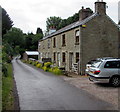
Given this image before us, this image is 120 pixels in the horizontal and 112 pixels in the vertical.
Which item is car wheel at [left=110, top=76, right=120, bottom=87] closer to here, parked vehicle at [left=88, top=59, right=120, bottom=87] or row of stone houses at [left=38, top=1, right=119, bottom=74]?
parked vehicle at [left=88, top=59, right=120, bottom=87]

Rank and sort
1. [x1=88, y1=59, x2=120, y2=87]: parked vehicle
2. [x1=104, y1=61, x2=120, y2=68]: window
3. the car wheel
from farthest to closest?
[x1=104, y1=61, x2=120, y2=68]: window < the car wheel < [x1=88, y1=59, x2=120, y2=87]: parked vehicle

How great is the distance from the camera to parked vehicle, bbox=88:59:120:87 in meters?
11.6

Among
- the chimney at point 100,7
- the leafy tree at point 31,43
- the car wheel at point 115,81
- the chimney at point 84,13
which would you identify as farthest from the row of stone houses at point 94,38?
the leafy tree at point 31,43

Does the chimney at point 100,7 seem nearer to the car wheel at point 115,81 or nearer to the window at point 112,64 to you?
the window at point 112,64

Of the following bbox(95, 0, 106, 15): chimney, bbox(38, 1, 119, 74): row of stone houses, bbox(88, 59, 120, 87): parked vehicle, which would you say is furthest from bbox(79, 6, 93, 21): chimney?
bbox(88, 59, 120, 87): parked vehicle

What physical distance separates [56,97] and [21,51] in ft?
208

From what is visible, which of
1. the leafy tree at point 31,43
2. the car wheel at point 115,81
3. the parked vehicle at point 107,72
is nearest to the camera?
the parked vehicle at point 107,72

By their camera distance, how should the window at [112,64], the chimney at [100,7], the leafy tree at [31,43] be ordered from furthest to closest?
the leafy tree at [31,43]
the chimney at [100,7]
the window at [112,64]

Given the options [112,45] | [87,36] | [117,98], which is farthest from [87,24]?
[117,98]

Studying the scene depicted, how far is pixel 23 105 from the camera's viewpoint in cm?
774

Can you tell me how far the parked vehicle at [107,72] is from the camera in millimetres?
11617

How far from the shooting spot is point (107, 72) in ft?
38.2

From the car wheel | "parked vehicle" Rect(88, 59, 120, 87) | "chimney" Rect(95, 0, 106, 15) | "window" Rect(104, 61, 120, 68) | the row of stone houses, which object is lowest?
the car wheel

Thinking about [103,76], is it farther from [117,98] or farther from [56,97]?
[56,97]
